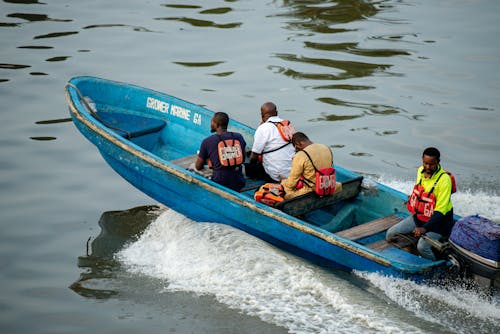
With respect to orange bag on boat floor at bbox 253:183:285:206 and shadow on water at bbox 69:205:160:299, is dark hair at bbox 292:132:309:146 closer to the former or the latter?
orange bag on boat floor at bbox 253:183:285:206

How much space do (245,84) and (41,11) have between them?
22.6 feet

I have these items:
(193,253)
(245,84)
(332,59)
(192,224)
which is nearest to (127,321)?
(193,253)

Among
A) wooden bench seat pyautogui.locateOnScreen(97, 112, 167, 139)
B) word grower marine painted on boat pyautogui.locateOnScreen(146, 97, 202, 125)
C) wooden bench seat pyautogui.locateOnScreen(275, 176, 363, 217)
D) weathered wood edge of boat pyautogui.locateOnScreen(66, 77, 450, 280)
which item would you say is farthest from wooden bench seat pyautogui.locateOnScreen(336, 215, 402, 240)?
wooden bench seat pyautogui.locateOnScreen(97, 112, 167, 139)

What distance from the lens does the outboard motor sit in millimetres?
7199

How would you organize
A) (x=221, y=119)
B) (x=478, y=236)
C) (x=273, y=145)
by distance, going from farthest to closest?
(x=273, y=145) < (x=221, y=119) < (x=478, y=236)

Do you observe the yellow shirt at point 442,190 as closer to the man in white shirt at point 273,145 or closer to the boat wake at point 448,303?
the boat wake at point 448,303

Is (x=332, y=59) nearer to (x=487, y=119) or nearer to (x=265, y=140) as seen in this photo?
(x=487, y=119)

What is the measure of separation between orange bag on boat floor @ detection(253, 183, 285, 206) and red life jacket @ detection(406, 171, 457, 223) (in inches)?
62.4

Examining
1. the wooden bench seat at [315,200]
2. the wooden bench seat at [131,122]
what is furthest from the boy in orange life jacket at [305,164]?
the wooden bench seat at [131,122]

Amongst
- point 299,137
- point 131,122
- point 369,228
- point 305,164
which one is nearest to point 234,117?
point 131,122

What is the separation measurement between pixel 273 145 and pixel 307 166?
3.20ft

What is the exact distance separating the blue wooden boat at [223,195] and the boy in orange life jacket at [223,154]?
11.3 inches

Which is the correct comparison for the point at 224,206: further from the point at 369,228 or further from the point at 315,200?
the point at 369,228

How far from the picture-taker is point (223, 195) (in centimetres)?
888
